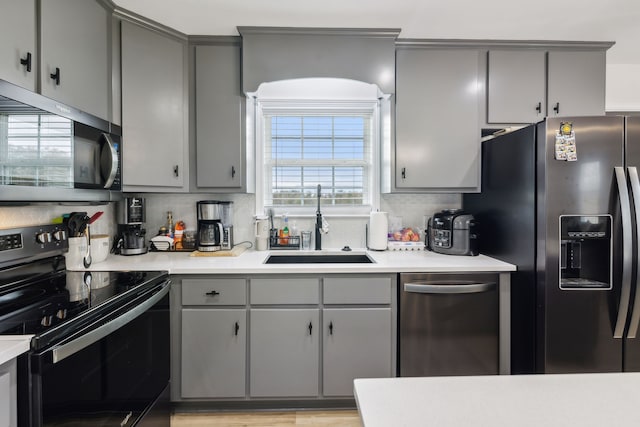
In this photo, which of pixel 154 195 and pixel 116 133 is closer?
pixel 116 133

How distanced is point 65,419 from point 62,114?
122 centimetres

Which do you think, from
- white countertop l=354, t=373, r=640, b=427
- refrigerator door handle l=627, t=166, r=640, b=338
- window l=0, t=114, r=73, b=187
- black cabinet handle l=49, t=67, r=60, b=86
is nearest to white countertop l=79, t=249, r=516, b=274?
refrigerator door handle l=627, t=166, r=640, b=338

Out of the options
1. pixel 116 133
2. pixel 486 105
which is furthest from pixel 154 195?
pixel 486 105

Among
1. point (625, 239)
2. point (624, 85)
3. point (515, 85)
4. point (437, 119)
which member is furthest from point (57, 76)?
point (624, 85)

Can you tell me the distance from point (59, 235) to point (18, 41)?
922 millimetres

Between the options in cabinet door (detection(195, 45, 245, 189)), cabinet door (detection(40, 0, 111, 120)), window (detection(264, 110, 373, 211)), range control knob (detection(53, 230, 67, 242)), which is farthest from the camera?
window (detection(264, 110, 373, 211))

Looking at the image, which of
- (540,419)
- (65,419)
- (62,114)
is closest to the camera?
(540,419)

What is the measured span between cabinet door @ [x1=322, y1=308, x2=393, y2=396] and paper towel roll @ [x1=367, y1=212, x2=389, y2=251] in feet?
2.04

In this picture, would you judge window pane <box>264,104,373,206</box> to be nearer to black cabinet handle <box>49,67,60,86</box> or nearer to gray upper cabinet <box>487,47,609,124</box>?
gray upper cabinet <box>487,47,609,124</box>

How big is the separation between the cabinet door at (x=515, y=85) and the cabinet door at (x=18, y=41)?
2.60 m

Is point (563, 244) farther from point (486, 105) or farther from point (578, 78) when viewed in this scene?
point (578, 78)

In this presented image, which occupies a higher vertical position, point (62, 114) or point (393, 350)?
point (62, 114)

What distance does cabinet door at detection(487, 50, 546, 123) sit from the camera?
2.26m

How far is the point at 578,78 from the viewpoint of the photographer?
2.28m
